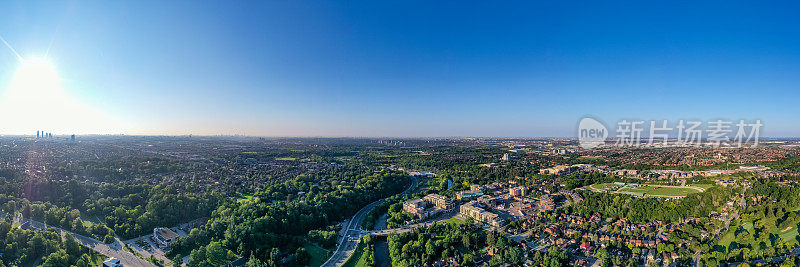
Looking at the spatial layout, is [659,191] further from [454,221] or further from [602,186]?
[454,221]

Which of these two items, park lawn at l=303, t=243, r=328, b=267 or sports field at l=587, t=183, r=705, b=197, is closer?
park lawn at l=303, t=243, r=328, b=267

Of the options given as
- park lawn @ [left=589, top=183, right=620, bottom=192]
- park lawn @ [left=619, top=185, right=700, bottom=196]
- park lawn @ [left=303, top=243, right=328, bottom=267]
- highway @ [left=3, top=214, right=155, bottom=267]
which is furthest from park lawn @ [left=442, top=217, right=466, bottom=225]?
park lawn @ [left=619, top=185, right=700, bottom=196]

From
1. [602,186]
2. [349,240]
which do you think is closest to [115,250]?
[349,240]

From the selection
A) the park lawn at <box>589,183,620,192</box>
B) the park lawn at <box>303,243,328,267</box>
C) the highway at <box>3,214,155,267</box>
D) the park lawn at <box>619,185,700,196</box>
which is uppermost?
the park lawn at <box>619,185,700,196</box>

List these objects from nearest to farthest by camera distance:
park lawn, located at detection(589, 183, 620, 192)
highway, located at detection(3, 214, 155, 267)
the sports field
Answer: highway, located at detection(3, 214, 155, 267), the sports field, park lawn, located at detection(589, 183, 620, 192)

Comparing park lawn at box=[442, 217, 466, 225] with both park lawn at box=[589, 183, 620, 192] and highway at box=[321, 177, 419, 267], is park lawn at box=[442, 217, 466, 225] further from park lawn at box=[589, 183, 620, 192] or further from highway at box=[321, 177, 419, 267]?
park lawn at box=[589, 183, 620, 192]

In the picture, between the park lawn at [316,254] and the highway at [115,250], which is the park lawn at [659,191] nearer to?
the park lawn at [316,254]

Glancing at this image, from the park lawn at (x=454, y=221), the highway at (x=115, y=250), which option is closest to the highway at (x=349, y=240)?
the park lawn at (x=454, y=221)

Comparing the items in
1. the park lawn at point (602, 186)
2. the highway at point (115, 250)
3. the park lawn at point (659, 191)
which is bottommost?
the highway at point (115, 250)
